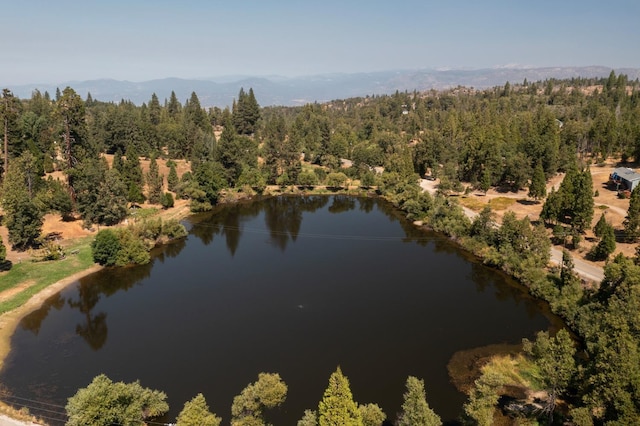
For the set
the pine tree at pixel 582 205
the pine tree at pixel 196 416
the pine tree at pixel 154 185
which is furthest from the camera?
the pine tree at pixel 154 185

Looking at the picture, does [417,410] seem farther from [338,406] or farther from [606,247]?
[606,247]

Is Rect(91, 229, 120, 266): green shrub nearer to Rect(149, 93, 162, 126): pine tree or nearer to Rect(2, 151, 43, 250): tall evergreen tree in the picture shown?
Rect(2, 151, 43, 250): tall evergreen tree

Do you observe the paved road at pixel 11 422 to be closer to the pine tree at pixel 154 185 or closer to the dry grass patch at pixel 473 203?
the pine tree at pixel 154 185

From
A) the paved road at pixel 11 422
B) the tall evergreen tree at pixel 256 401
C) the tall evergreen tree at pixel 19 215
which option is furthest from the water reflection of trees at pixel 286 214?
the paved road at pixel 11 422

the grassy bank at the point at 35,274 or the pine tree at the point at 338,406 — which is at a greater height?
the pine tree at the point at 338,406

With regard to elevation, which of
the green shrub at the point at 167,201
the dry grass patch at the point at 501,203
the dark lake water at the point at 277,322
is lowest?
the dark lake water at the point at 277,322

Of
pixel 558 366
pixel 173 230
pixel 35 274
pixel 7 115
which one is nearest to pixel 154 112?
pixel 7 115
